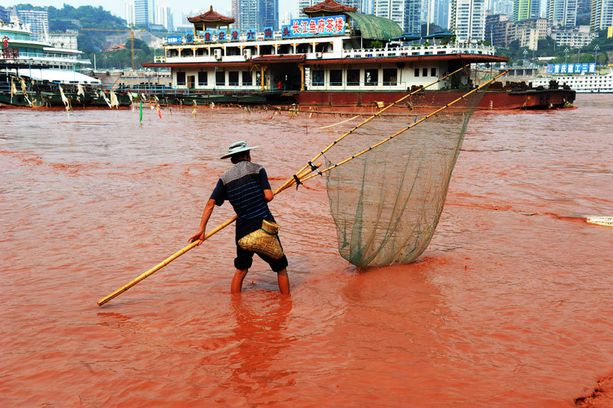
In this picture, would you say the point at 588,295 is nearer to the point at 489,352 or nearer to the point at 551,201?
the point at 489,352

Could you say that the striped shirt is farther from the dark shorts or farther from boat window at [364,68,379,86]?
boat window at [364,68,379,86]

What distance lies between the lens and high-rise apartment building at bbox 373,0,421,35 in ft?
461

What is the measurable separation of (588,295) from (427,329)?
1.71 meters

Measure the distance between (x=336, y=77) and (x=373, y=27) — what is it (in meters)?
4.39

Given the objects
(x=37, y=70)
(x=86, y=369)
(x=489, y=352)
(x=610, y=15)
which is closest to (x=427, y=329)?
(x=489, y=352)

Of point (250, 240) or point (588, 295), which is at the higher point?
A: point (250, 240)

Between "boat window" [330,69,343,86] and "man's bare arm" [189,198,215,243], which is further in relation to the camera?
"boat window" [330,69,343,86]

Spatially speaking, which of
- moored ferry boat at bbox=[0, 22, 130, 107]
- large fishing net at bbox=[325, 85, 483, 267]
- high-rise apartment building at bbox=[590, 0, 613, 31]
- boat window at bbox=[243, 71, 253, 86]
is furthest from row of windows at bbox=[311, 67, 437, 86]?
high-rise apartment building at bbox=[590, 0, 613, 31]

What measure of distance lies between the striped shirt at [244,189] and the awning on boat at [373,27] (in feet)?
122

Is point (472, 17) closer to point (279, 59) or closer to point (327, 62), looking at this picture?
point (279, 59)

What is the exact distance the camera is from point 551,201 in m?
9.64

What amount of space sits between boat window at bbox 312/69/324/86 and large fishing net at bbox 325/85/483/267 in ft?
120

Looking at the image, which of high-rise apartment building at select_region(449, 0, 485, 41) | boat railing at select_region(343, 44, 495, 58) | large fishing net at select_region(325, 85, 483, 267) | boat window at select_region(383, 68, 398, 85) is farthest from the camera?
high-rise apartment building at select_region(449, 0, 485, 41)

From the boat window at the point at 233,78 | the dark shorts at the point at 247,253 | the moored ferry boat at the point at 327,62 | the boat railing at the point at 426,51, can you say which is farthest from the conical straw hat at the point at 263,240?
the boat window at the point at 233,78
